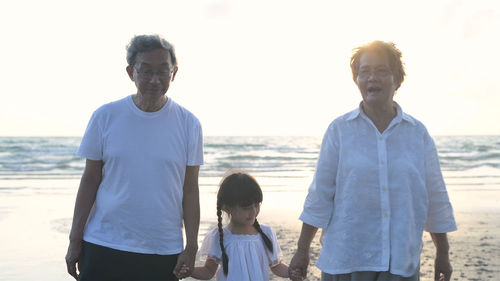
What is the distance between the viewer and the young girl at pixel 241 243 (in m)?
3.20

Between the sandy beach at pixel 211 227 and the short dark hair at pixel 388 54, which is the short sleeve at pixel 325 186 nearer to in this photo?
the short dark hair at pixel 388 54

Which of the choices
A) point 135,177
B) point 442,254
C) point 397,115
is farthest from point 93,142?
point 442,254

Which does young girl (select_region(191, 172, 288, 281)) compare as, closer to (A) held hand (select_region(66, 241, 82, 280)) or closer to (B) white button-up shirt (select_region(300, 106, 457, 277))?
(B) white button-up shirt (select_region(300, 106, 457, 277))

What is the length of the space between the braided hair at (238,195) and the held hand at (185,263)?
1.64ft

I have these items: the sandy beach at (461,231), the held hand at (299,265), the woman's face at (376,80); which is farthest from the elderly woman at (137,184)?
the sandy beach at (461,231)

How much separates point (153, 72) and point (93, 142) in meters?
0.46

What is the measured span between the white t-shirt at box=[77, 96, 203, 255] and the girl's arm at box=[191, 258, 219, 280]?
0.49 meters

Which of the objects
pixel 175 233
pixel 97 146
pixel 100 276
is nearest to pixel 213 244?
pixel 175 233

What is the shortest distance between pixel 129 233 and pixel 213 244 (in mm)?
739

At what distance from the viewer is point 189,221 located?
2781 mm

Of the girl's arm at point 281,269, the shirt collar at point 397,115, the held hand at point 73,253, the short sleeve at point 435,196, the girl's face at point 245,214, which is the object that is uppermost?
→ the shirt collar at point 397,115

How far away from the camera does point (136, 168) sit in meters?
2.63

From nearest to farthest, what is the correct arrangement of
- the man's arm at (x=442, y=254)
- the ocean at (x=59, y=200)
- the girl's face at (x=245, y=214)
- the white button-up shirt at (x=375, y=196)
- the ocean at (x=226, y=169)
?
the white button-up shirt at (x=375, y=196) < the man's arm at (x=442, y=254) < the girl's face at (x=245, y=214) < the ocean at (x=59, y=200) < the ocean at (x=226, y=169)

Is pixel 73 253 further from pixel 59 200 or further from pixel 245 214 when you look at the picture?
pixel 59 200
